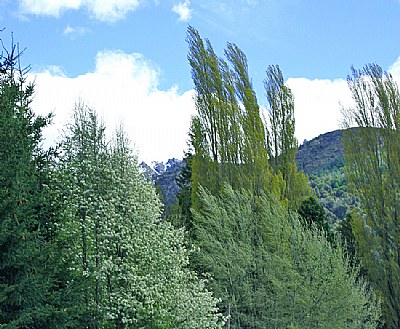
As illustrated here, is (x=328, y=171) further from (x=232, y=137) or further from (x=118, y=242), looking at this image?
(x=118, y=242)

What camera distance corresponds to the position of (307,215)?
59.5 feet

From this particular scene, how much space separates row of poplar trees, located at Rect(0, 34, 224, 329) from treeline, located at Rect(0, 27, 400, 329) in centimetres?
4

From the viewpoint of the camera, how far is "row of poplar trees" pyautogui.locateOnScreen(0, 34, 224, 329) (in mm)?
9688

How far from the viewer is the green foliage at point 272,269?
1409 cm

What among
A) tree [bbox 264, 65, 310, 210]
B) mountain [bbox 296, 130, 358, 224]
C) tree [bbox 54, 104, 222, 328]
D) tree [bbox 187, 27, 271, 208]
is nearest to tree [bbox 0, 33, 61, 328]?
tree [bbox 54, 104, 222, 328]

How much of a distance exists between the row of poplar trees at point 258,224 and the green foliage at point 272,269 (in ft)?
0.11

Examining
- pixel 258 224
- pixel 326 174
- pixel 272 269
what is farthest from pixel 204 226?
pixel 326 174

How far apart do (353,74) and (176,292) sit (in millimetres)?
12450

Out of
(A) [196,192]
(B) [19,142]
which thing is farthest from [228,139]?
(B) [19,142]

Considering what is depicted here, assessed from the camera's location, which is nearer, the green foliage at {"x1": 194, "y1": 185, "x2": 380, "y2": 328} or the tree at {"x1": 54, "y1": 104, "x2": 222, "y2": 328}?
the tree at {"x1": 54, "y1": 104, "x2": 222, "y2": 328}

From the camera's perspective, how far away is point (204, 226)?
17297mm

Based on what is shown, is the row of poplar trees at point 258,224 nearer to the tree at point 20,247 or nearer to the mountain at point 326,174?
the tree at point 20,247

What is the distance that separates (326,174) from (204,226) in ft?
147

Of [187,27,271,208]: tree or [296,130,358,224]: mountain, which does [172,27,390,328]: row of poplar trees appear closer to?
[187,27,271,208]: tree
